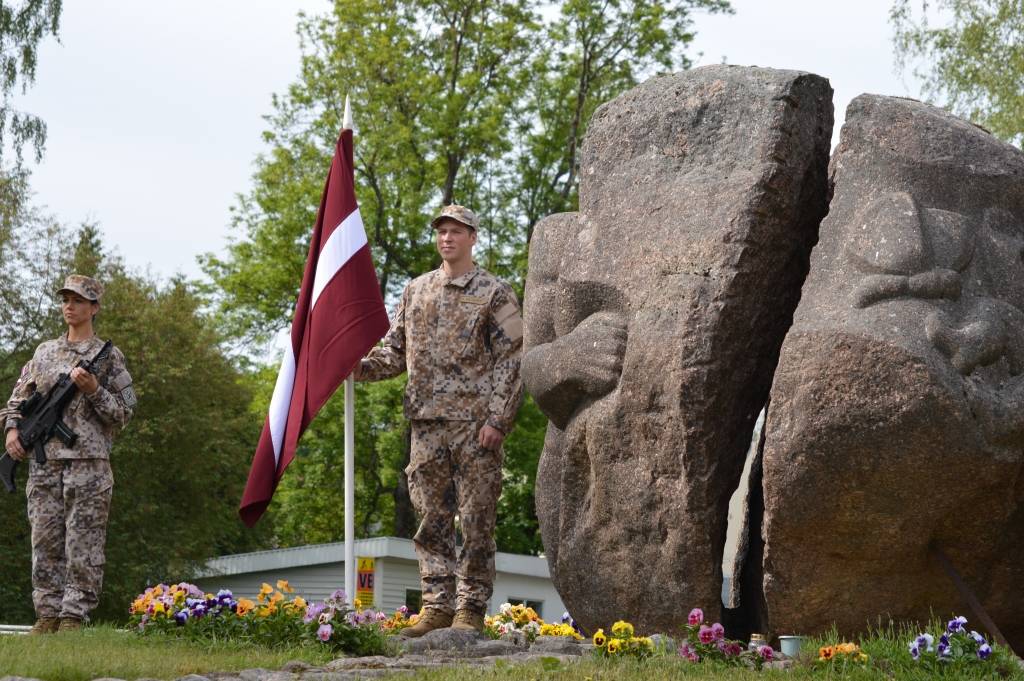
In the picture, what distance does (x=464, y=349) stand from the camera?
768 cm

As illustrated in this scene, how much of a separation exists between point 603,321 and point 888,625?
7.02ft

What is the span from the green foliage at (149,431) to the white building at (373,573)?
0.87 meters

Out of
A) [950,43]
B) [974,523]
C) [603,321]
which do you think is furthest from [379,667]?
[950,43]

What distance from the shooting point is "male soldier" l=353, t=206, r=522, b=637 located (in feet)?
24.4

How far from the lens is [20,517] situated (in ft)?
71.5

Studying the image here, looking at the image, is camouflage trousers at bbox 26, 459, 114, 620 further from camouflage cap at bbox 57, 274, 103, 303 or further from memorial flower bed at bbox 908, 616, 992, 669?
memorial flower bed at bbox 908, 616, 992, 669

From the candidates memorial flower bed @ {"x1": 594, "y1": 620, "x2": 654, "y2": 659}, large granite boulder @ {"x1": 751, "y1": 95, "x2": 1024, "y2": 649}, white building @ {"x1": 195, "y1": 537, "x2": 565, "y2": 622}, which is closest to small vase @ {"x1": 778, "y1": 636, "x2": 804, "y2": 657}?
large granite boulder @ {"x1": 751, "y1": 95, "x2": 1024, "y2": 649}

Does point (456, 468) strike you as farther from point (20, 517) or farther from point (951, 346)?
point (20, 517)

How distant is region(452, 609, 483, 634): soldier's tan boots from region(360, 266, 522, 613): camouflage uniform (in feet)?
0.12

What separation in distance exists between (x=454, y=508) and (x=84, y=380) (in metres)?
2.92

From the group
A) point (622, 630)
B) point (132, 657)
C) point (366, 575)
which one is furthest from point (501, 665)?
point (366, 575)

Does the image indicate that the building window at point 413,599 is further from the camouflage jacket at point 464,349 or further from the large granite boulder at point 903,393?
the large granite boulder at point 903,393

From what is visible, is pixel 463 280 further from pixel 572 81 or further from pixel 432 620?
pixel 572 81

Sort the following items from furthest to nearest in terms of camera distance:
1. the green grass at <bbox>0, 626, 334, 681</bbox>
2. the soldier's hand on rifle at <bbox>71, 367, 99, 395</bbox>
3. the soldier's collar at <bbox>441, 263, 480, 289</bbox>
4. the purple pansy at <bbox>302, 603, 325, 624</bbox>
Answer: the soldier's hand on rifle at <bbox>71, 367, 99, 395</bbox> < the soldier's collar at <bbox>441, 263, 480, 289</bbox> < the purple pansy at <bbox>302, 603, 325, 624</bbox> < the green grass at <bbox>0, 626, 334, 681</bbox>
